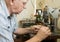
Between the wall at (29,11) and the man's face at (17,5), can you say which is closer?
the man's face at (17,5)

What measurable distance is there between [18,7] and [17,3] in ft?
0.12

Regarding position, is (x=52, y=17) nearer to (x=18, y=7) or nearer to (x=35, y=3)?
(x=35, y=3)

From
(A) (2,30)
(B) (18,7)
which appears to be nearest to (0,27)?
(A) (2,30)

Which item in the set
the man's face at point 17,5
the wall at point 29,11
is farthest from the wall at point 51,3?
the man's face at point 17,5

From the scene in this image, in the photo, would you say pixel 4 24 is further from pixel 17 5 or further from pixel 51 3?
pixel 51 3

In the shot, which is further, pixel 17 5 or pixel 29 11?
pixel 29 11

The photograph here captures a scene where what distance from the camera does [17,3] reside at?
117 centimetres

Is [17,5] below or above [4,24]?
above

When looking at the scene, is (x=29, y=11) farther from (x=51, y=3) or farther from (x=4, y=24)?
(x=4, y=24)

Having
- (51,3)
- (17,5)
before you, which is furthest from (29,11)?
(17,5)

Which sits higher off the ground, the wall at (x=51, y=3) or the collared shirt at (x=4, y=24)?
the wall at (x=51, y=3)

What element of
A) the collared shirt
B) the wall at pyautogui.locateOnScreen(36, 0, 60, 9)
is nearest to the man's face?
the collared shirt

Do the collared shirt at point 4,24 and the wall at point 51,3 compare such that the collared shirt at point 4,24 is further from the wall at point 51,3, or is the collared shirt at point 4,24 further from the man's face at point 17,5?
the wall at point 51,3

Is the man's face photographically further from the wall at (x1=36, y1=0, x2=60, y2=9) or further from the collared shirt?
the wall at (x1=36, y1=0, x2=60, y2=9)
